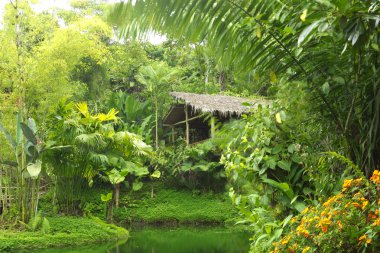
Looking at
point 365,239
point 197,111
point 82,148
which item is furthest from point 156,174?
point 365,239

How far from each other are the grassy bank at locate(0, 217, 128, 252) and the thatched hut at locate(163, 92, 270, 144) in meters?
3.87

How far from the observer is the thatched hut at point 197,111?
14852 mm

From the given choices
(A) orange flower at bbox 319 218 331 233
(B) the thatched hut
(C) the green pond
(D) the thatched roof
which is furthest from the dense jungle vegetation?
(D) the thatched roof

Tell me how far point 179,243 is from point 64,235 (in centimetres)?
249

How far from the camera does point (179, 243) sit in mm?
9766

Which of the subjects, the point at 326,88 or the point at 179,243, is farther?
the point at 179,243

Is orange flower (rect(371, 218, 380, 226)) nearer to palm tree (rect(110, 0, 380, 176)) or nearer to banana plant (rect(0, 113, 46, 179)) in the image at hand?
palm tree (rect(110, 0, 380, 176))

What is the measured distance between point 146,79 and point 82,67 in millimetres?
2353

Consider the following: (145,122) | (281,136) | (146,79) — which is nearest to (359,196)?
(281,136)

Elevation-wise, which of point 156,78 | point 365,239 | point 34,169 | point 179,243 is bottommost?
point 179,243

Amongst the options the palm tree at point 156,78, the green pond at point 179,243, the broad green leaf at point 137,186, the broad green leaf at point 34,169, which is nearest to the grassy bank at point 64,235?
the green pond at point 179,243

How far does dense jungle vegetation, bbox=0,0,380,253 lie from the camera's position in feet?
7.50

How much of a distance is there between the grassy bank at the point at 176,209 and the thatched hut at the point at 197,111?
2.15 metres

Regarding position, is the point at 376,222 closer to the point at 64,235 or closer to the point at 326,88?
the point at 326,88
